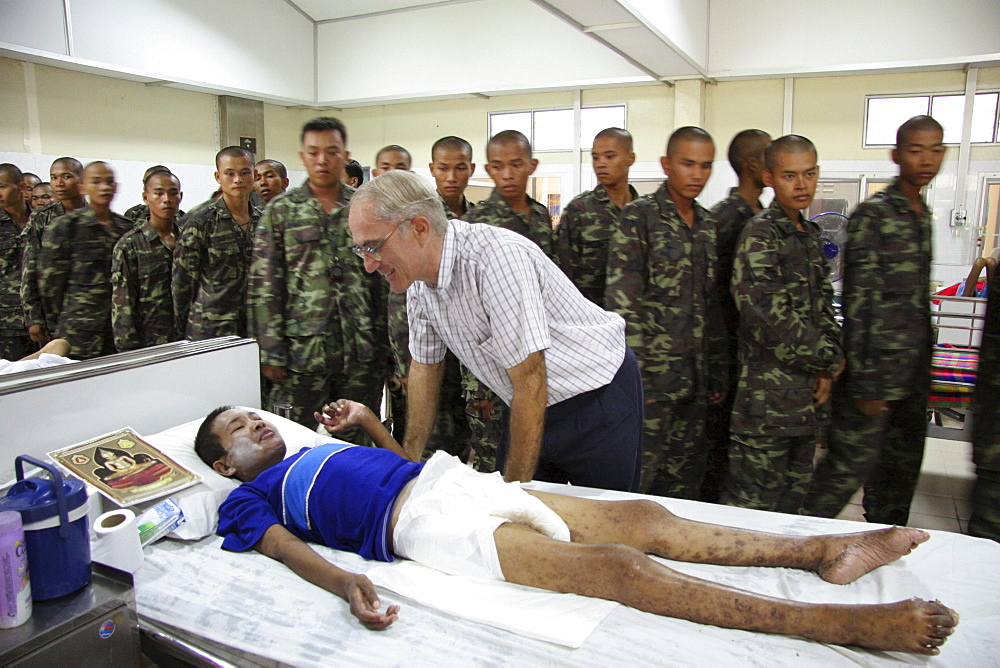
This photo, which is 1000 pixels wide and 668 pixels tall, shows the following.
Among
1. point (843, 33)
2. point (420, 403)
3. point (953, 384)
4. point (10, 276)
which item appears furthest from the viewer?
point (843, 33)

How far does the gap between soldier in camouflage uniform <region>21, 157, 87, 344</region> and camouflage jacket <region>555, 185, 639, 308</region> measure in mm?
3176

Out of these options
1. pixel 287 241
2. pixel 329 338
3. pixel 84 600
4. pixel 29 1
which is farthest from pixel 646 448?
pixel 29 1

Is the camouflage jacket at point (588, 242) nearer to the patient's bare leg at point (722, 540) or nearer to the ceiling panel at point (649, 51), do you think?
the patient's bare leg at point (722, 540)

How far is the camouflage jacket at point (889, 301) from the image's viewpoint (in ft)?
8.55

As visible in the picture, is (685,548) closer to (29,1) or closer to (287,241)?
(287,241)

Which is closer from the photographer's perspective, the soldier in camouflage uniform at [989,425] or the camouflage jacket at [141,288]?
→ the soldier in camouflage uniform at [989,425]

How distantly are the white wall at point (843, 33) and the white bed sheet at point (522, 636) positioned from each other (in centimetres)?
535

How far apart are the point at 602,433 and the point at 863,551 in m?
0.76

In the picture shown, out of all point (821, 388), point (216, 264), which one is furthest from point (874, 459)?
point (216, 264)

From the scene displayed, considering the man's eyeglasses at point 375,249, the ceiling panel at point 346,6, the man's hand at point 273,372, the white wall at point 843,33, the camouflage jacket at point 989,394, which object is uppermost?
the ceiling panel at point 346,6

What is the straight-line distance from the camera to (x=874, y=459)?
2.71 m

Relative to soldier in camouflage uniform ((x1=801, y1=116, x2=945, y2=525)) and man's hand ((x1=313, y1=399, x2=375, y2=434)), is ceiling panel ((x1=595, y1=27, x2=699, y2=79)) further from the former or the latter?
man's hand ((x1=313, y1=399, x2=375, y2=434))

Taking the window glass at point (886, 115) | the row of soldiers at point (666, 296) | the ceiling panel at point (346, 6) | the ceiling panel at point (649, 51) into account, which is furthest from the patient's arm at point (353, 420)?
the ceiling panel at point (346, 6)

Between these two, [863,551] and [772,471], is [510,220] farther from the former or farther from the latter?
[863,551]
